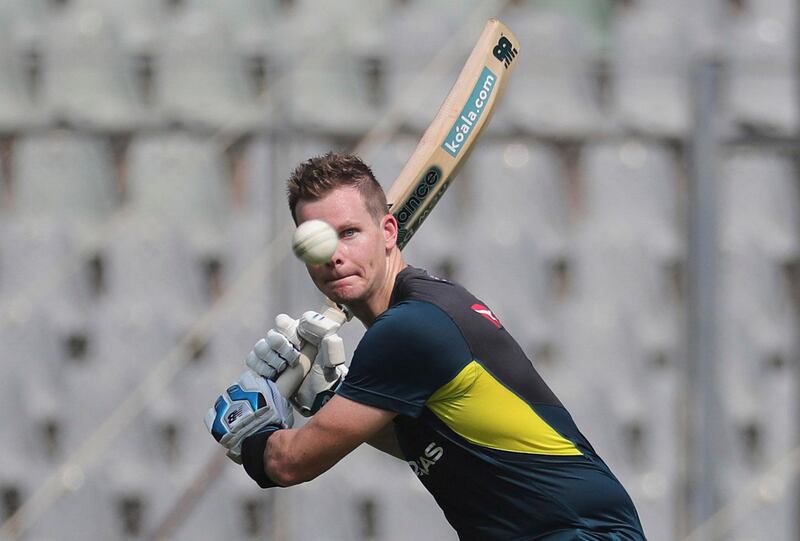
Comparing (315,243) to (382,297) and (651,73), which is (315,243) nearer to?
(382,297)

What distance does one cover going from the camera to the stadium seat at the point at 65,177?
5.62m

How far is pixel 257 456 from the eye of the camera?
279cm

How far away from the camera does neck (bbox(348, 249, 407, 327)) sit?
283 centimetres

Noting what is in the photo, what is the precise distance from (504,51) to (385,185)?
1.76m

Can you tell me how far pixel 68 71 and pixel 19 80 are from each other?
0.19 meters

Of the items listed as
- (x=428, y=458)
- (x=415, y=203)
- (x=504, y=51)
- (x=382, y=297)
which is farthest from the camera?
(x=504, y=51)

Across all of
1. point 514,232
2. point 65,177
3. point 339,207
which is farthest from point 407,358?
point 65,177

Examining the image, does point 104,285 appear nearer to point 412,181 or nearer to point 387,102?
point 387,102

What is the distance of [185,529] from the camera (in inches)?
205

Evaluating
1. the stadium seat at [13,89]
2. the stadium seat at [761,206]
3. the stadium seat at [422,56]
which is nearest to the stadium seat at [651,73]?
the stadium seat at [761,206]

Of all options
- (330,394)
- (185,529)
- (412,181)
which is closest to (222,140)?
(185,529)

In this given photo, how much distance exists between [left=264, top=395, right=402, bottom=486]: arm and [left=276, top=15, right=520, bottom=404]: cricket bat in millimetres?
592

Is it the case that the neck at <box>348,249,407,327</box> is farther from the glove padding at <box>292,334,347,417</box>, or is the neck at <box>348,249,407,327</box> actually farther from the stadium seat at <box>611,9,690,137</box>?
the stadium seat at <box>611,9,690,137</box>

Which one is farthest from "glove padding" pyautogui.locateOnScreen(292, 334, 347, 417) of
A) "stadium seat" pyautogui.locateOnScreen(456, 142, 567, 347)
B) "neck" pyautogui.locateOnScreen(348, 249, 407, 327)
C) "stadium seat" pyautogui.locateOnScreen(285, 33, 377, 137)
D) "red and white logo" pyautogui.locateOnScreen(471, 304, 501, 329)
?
"stadium seat" pyautogui.locateOnScreen(285, 33, 377, 137)
